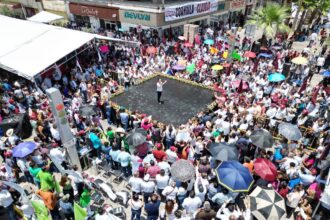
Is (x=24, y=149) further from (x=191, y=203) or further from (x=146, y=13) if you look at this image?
(x=146, y=13)

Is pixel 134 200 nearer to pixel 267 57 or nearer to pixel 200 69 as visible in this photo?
pixel 200 69

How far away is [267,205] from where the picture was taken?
269 inches

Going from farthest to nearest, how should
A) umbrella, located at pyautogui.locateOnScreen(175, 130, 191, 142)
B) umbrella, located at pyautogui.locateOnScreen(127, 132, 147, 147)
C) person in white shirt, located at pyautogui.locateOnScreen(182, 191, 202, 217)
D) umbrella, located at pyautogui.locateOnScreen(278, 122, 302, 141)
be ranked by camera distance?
umbrella, located at pyautogui.locateOnScreen(175, 130, 191, 142) → umbrella, located at pyautogui.locateOnScreen(278, 122, 302, 141) → umbrella, located at pyautogui.locateOnScreen(127, 132, 147, 147) → person in white shirt, located at pyautogui.locateOnScreen(182, 191, 202, 217)

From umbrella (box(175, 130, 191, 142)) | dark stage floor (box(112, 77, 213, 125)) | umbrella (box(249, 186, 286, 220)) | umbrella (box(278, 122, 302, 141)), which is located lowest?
dark stage floor (box(112, 77, 213, 125))

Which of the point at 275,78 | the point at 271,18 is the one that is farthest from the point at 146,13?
the point at 275,78

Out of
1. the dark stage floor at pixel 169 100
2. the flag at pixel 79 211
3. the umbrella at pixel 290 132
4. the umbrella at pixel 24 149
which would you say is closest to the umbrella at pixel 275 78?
the dark stage floor at pixel 169 100

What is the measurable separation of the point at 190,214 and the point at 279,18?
1891cm

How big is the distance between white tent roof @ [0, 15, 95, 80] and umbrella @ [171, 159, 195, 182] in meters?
10.9

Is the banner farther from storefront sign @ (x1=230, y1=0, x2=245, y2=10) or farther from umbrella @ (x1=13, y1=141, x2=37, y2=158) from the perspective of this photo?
umbrella @ (x1=13, y1=141, x2=37, y2=158)

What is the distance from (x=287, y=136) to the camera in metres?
9.88

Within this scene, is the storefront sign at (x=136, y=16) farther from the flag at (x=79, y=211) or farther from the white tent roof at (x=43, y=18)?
the flag at (x=79, y=211)

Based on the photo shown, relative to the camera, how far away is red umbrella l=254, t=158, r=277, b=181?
26.6ft

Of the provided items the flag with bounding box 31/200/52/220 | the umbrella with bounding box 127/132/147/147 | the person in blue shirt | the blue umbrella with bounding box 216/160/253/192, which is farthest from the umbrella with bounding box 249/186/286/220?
the person in blue shirt

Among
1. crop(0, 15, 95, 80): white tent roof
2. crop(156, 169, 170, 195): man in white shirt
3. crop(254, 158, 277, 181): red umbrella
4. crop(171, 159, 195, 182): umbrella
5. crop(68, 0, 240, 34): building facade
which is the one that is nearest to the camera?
crop(171, 159, 195, 182): umbrella
